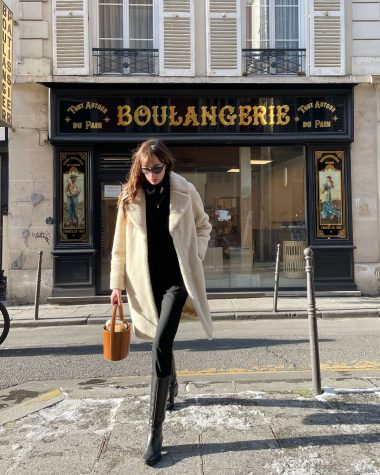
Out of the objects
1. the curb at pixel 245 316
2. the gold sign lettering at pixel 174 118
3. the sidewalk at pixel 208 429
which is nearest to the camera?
the sidewalk at pixel 208 429

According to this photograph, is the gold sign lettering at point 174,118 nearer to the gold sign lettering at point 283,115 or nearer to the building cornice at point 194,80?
the building cornice at point 194,80

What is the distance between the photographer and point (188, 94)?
11.5 m

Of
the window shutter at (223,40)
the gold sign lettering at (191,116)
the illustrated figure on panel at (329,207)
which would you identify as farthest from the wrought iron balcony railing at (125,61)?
the illustrated figure on panel at (329,207)

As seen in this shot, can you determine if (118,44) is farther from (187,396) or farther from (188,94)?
(187,396)

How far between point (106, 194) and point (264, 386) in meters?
8.05

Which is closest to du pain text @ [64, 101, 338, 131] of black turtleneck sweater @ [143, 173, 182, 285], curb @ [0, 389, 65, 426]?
curb @ [0, 389, 65, 426]

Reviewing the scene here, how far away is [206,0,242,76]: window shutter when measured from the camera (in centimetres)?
1139

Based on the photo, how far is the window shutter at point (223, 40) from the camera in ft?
37.4

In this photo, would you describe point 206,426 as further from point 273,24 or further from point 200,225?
point 273,24

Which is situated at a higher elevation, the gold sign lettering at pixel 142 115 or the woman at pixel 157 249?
the gold sign lettering at pixel 142 115

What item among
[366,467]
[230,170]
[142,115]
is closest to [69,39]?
[142,115]

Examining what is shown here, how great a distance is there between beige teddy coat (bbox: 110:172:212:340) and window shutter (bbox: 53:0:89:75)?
8881 mm

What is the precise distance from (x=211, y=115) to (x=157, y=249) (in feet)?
28.7

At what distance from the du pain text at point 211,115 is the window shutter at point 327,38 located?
2.73ft
